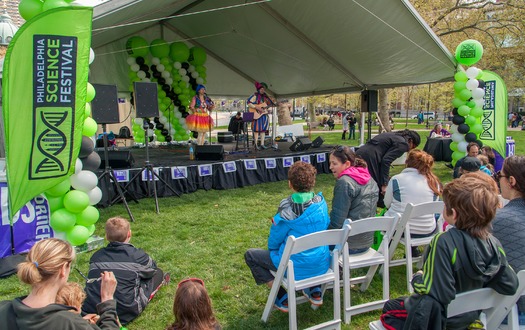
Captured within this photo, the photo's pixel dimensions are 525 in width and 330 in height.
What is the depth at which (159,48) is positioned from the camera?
9.89 metres

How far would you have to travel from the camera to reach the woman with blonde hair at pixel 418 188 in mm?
3166

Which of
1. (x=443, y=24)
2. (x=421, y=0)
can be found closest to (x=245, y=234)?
(x=421, y=0)

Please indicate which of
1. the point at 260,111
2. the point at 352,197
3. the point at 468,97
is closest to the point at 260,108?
the point at 260,111

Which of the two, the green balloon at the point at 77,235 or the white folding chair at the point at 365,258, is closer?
the white folding chair at the point at 365,258

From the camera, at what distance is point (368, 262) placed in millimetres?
2684

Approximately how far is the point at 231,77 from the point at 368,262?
10294mm

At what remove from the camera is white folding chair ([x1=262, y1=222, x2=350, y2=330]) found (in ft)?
7.29

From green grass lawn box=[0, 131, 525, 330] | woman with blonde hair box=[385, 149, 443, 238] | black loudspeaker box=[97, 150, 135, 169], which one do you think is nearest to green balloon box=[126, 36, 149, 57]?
black loudspeaker box=[97, 150, 135, 169]

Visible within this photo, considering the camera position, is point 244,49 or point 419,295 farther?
point 244,49

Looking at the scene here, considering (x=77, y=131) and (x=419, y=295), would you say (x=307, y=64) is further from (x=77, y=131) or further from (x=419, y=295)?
(x=419, y=295)

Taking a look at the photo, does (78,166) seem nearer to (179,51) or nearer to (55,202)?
(55,202)

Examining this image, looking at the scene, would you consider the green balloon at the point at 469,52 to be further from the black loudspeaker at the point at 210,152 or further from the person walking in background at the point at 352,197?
the person walking in background at the point at 352,197

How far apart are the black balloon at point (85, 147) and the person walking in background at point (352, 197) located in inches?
94.9

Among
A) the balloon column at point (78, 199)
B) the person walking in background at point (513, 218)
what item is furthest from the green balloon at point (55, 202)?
the person walking in background at point (513, 218)
